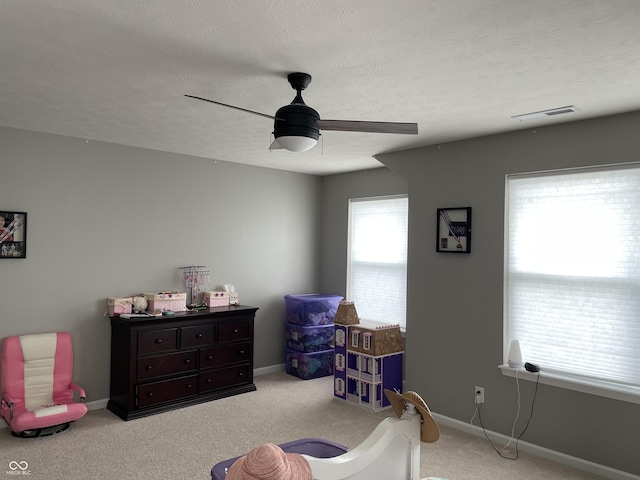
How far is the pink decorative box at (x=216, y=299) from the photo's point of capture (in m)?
5.23

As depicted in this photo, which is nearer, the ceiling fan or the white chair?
the white chair

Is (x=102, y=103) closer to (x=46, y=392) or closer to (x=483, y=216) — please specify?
(x=46, y=392)

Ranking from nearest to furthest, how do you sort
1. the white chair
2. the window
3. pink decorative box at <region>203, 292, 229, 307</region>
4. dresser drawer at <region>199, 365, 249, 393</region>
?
the white chair, dresser drawer at <region>199, 365, 249, 393</region>, pink decorative box at <region>203, 292, 229, 307</region>, the window

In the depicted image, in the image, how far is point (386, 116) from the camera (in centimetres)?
355

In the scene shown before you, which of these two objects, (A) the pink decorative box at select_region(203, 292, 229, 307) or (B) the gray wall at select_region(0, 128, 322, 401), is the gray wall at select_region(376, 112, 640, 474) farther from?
(A) the pink decorative box at select_region(203, 292, 229, 307)

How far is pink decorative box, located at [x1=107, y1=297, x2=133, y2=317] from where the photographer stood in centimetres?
456

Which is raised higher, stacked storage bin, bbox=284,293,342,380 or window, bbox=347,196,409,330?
window, bbox=347,196,409,330

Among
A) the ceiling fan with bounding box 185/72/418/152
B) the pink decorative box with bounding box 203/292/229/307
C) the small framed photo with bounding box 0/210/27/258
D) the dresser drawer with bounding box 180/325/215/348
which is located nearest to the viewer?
the ceiling fan with bounding box 185/72/418/152

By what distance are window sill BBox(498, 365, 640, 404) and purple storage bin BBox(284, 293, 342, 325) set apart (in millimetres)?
2390

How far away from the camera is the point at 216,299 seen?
5.27 m

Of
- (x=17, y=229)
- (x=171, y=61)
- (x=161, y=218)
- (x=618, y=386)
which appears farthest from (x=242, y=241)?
(x=618, y=386)

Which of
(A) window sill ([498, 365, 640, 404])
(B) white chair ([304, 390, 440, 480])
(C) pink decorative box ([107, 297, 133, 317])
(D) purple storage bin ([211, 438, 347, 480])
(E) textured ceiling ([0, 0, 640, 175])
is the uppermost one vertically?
(E) textured ceiling ([0, 0, 640, 175])

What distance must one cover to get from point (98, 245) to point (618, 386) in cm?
454

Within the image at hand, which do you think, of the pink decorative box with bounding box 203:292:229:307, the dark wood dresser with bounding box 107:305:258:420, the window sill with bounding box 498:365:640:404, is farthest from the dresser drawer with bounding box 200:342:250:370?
the window sill with bounding box 498:365:640:404
